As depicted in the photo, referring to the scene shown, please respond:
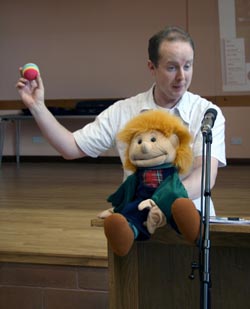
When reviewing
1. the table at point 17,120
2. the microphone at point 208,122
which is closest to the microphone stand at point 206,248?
the microphone at point 208,122

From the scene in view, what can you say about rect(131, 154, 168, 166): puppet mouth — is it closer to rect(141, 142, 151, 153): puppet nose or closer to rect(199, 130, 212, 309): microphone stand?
rect(141, 142, 151, 153): puppet nose

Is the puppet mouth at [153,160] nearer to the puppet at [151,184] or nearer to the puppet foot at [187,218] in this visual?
the puppet at [151,184]

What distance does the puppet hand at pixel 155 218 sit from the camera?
4.86 ft

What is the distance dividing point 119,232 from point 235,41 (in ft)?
19.2

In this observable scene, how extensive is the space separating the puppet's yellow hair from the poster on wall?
5544 millimetres

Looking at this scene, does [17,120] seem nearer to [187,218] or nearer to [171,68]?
[171,68]

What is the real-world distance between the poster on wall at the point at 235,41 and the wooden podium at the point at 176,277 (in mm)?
5351

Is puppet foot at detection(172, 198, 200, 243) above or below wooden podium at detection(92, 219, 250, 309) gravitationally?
above

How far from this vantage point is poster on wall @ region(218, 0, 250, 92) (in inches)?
269

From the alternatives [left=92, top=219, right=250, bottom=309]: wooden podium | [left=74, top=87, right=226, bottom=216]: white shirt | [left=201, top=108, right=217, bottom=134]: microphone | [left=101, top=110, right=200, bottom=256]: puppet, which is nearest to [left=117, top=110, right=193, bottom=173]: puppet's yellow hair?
[left=101, top=110, right=200, bottom=256]: puppet

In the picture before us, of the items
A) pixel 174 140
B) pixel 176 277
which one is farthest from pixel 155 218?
pixel 176 277

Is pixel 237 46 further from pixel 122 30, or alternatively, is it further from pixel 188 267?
pixel 188 267

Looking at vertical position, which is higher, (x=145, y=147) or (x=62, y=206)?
(x=145, y=147)

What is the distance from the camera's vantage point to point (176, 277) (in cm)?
188
